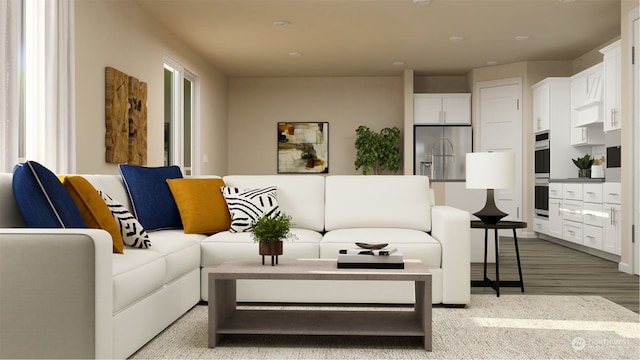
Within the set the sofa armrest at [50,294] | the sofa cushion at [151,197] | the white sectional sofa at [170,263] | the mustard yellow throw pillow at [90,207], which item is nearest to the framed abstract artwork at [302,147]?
the white sectional sofa at [170,263]

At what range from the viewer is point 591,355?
8.93ft

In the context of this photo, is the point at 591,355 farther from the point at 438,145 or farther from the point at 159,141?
the point at 438,145

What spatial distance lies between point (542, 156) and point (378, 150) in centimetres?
266

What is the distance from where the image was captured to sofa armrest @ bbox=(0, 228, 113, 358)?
220 centimetres

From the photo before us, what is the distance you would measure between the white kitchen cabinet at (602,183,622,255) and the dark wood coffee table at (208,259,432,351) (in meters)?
3.78

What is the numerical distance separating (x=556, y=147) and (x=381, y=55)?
110 inches

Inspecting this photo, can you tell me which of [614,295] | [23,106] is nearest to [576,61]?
[614,295]

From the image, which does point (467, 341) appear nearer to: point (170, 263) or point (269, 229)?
point (269, 229)

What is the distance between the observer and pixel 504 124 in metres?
9.13

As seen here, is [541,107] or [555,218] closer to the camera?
[555,218]

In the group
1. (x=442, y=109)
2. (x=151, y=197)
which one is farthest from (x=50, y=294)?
(x=442, y=109)

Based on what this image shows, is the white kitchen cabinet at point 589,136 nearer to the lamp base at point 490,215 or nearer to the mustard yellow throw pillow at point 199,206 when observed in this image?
the lamp base at point 490,215

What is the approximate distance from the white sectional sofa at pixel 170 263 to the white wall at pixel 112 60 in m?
1.16

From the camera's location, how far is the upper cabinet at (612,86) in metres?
5.99
